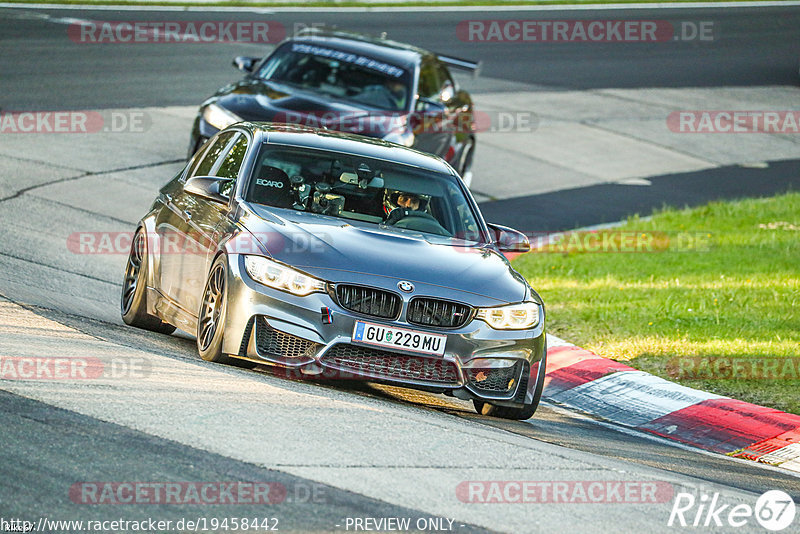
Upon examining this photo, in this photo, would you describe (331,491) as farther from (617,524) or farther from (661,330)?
(661,330)

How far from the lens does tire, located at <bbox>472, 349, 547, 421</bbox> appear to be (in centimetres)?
801

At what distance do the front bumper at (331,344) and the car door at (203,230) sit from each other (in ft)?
2.05

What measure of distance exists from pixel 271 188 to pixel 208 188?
0.43 meters

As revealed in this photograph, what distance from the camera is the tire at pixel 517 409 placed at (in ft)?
26.3

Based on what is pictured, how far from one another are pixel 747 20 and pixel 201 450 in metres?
35.4

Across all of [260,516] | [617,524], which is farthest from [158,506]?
[617,524]

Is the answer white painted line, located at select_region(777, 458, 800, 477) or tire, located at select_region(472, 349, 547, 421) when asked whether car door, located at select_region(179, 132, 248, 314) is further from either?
white painted line, located at select_region(777, 458, 800, 477)

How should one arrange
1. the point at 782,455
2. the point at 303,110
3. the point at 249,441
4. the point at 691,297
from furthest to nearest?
the point at 303,110
the point at 691,297
the point at 782,455
the point at 249,441

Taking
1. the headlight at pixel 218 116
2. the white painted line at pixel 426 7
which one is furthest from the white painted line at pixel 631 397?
the white painted line at pixel 426 7

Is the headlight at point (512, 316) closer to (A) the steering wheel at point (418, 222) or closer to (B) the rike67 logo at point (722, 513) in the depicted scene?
(A) the steering wheel at point (418, 222)

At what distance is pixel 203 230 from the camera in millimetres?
8461

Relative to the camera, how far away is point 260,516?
5.11 m

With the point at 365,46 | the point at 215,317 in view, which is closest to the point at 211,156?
the point at 215,317

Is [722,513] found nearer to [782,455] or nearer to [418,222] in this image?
[782,455]
